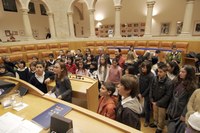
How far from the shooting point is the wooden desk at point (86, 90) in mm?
2281

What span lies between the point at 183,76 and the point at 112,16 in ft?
39.2

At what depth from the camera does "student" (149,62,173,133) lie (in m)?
2.18

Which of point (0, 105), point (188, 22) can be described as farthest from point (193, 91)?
point (188, 22)

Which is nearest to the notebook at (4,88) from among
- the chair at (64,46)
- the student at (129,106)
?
the student at (129,106)

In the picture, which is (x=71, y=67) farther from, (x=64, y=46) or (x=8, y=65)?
(x=64, y=46)

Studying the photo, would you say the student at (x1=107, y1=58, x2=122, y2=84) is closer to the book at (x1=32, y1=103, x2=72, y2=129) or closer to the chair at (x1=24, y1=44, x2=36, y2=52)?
the book at (x1=32, y1=103, x2=72, y2=129)

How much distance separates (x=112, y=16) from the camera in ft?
41.6

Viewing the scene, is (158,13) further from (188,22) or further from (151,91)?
(151,91)

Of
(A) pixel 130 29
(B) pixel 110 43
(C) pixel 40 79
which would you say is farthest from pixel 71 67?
(A) pixel 130 29

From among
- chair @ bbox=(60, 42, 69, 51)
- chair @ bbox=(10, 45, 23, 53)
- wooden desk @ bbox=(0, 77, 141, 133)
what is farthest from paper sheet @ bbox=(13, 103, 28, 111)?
chair @ bbox=(60, 42, 69, 51)

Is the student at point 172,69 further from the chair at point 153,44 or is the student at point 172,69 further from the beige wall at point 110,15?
the beige wall at point 110,15

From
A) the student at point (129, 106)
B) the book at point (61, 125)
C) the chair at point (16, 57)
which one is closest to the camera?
the book at point (61, 125)

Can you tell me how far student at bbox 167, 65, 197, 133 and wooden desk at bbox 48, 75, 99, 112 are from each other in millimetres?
1382

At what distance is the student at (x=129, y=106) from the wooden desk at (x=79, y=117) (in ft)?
A: 0.91
